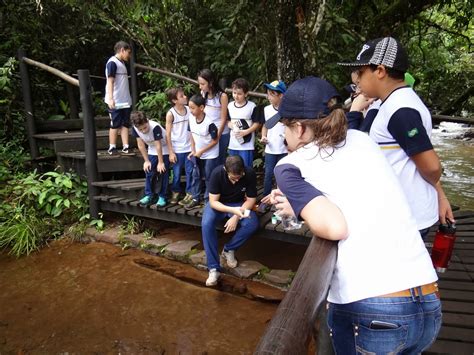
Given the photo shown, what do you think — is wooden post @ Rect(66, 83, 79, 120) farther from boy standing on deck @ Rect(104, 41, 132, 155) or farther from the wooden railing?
boy standing on deck @ Rect(104, 41, 132, 155)

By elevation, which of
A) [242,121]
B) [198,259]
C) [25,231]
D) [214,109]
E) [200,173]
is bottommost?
[198,259]

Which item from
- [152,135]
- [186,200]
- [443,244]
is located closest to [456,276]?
[443,244]

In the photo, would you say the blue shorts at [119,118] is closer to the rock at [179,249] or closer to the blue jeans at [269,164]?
the rock at [179,249]

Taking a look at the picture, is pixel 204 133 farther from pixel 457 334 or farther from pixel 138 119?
pixel 457 334

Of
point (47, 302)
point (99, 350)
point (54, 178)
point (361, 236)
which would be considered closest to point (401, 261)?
point (361, 236)

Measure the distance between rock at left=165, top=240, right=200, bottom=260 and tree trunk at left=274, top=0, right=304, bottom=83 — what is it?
2.28m

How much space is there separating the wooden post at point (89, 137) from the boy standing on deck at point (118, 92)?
25 cm

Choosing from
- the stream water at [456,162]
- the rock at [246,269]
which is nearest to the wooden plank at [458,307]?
the rock at [246,269]

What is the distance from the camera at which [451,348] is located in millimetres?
1997

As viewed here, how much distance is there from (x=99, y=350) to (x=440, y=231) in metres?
2.68

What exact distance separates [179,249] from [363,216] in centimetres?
377

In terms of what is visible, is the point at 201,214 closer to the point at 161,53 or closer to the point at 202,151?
the point at 202,151

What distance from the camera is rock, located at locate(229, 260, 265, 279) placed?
13.2 ft

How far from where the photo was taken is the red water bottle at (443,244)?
181 cm
